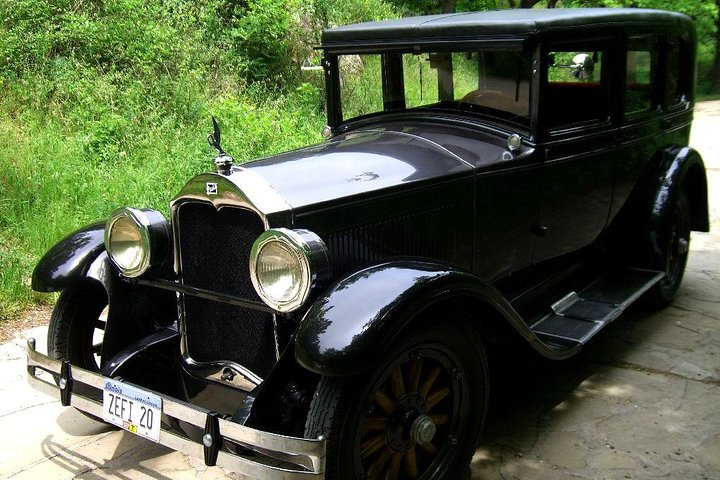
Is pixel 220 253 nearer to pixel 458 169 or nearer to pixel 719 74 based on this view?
pixel 458 169

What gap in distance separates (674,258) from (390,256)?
285cm

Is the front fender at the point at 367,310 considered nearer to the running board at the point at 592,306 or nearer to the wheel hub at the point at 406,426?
the wheel hub at the point at 406,426

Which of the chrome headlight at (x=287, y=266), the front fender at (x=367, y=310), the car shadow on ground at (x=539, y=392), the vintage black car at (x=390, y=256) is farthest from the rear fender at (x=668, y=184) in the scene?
the chrome headlight at (x=287, y=266)

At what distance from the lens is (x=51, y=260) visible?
3.21 m

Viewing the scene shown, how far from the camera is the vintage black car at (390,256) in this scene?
2477 mm

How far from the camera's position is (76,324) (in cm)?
328

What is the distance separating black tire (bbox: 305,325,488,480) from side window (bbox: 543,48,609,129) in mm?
1501

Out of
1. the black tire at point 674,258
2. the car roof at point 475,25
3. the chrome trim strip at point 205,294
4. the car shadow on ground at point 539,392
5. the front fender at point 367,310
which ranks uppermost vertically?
the car roof at point 475,25

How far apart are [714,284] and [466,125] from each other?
281cm

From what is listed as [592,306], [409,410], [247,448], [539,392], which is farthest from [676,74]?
[247,448]

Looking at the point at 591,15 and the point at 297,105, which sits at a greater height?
the point at 591,15

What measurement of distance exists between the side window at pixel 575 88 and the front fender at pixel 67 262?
2.29 metres

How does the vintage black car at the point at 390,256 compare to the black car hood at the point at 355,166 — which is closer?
the vintage black car at the point at 390,256

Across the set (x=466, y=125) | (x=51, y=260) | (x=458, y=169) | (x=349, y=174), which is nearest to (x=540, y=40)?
(x=466, y=125)
